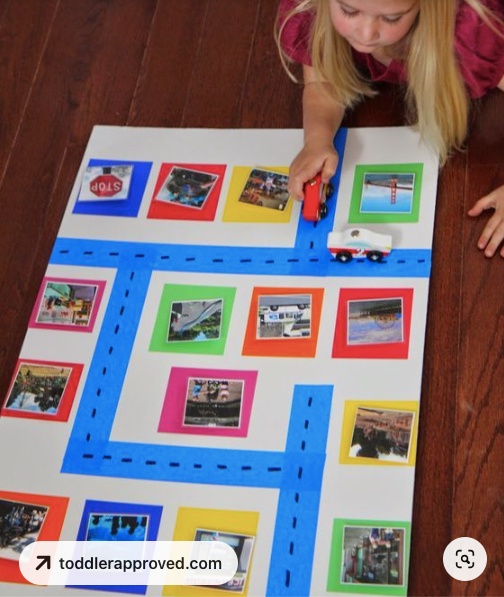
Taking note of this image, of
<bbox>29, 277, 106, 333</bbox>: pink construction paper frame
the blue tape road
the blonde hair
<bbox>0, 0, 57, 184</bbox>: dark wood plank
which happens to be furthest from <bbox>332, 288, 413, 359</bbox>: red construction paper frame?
<bbox>0, 0, 57, 184</bbox>: dark wood plank

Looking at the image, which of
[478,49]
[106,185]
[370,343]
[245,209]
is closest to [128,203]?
[106,185]

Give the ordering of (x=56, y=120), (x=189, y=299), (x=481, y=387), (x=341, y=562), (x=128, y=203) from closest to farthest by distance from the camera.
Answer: (x=341, y=562) → (x=481, y=387) → (x=189, y=299) → (x=128, y=203) → (x=56, y=120)

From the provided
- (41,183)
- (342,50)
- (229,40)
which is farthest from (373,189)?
(41,183)

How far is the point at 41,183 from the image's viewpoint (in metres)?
1.41

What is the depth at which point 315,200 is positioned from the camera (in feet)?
4.07

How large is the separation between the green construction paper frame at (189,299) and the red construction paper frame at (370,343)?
0.49 ft

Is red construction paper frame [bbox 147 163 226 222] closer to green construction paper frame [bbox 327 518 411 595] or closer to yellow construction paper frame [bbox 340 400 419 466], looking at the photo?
yellow construction paper frame [bbox 340 400 419 466]

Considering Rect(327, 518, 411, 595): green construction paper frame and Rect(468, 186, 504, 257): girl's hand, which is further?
Rect(468, 186, 504, 257): girl's hand

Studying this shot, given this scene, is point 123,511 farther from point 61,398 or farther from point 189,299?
point 189,299

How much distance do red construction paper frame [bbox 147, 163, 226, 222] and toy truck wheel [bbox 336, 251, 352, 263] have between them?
20cm

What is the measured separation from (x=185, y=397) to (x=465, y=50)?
0.58 m

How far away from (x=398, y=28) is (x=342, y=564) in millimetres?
639

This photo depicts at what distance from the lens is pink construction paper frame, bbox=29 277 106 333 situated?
4.05 ft

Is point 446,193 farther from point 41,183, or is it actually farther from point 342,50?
point 41,183
